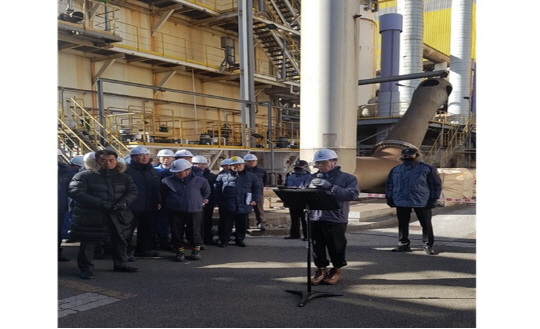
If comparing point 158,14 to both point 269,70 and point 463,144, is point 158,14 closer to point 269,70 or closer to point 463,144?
point 269,70

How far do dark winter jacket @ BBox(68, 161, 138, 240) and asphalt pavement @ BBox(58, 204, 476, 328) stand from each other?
659 mm

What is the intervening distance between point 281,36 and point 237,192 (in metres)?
16.3

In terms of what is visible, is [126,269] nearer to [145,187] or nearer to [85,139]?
[145,187]

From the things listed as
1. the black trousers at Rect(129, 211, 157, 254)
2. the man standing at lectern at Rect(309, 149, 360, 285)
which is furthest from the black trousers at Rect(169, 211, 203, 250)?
the man standing at lectern at Rect(309, 149, 360, 285)

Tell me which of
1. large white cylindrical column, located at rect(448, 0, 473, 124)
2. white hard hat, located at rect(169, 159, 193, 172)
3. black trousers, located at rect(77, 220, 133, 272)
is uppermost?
large white cylindrical column, located at rect(448, 0, 473, 124)

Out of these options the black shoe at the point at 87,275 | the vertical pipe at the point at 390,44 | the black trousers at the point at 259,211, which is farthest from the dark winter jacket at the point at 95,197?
the vertical pipe at the point at 390,44

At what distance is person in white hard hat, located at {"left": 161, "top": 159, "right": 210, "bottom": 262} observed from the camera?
7.21 m

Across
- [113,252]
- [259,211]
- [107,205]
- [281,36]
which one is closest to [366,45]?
[281,36]

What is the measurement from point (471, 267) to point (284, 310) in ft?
10.7

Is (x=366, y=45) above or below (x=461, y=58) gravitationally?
above

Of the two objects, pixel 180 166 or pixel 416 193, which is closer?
pixel 180 166

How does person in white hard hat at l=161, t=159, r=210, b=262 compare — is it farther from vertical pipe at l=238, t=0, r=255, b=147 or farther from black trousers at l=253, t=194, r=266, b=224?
vertical pipe at l=238, t=0, r=255, b=147

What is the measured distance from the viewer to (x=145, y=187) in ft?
24.0

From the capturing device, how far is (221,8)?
72.4 feet
